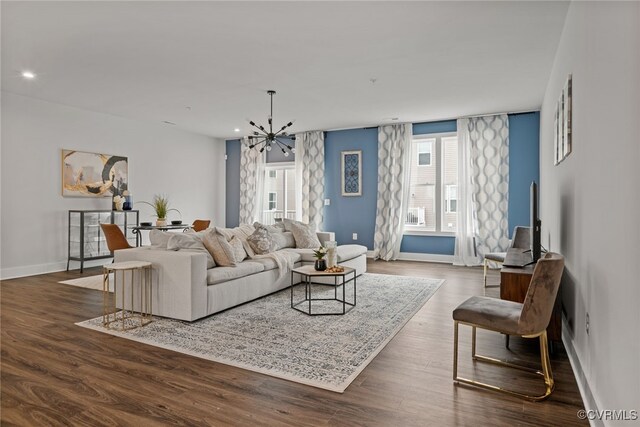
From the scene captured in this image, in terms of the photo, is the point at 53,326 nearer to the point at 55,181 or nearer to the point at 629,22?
the point at 55,181

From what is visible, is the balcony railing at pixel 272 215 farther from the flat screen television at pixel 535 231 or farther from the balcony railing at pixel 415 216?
the flat screen television at pixel 535 231

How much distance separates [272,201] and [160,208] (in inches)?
119

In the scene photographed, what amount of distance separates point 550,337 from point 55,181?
23.4 ft

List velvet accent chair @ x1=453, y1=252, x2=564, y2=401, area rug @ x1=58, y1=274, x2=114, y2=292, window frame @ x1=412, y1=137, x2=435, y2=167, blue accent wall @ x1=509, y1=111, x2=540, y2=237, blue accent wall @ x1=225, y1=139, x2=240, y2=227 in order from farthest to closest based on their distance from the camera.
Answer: blue accent wall @ x1=225, y1=139, x2=240, y2=227 < window frame @ x1=412, y1=137, x2=435, y2=167 < blue accent wall @ x1=509, y1=111, x2=540, y2=237 < area rug @ x1=58, y1=274, x2=114, y2=292 < velvet accent chair @ x1=453, y1=252, x2=564, y2=401

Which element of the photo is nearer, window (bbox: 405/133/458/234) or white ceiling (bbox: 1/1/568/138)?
white ceiling (bbox: 1/1/568/138)

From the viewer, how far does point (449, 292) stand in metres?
5.07

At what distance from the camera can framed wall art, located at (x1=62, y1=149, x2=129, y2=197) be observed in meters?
6.51

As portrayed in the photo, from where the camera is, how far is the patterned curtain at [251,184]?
947 cm

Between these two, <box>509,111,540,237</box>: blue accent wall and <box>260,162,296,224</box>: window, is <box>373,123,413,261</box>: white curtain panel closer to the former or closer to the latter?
<box>509,111,540,237</box>: blue accent wall

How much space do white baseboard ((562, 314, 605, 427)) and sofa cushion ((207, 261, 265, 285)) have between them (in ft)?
10.2

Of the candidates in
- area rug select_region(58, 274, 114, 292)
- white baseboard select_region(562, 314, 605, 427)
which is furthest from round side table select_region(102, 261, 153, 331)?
white baseboard select_region(562, 314, 605, 427)

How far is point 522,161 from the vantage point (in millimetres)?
6891

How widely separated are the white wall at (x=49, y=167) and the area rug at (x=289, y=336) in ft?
10.6

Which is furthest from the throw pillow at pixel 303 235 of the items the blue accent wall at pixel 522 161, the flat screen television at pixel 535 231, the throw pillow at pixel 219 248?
the blue accent wall at pixel 522 161
